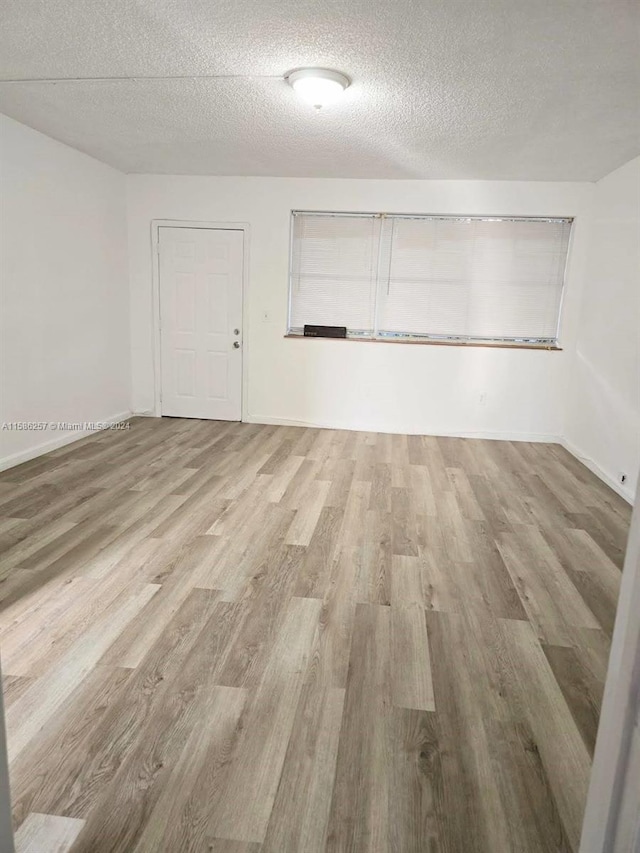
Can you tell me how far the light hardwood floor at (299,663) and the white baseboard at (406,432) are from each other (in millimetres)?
1770

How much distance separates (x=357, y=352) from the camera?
586 centimetres

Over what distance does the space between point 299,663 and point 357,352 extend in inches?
164

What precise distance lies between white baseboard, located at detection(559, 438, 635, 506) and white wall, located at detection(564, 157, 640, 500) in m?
0.01

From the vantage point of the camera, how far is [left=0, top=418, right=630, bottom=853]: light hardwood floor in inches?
58.2

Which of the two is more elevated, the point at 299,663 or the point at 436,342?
the point at 436,342

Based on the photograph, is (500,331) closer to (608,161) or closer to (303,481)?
(608,161)

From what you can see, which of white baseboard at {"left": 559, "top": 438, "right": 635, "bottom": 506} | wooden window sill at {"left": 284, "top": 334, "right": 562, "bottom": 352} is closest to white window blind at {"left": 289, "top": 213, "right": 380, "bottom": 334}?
wooden window sill at {"left": 284, "top": 334, "right": 562, "bottom": 352}

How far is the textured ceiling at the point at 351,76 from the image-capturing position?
242cm

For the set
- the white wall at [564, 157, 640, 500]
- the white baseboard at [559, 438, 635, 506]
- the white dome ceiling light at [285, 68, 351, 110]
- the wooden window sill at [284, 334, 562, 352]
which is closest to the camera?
the white dome ceiling light at [285, 68, 351, 110]

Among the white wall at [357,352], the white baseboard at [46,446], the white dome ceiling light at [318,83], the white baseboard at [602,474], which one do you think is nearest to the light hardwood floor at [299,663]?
the white baseboard at [602,474]

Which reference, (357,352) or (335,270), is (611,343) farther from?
(335,270)

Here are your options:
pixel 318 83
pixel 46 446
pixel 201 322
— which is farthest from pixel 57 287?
pixel 318 83

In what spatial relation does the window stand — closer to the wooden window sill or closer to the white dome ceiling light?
the wooden window sill

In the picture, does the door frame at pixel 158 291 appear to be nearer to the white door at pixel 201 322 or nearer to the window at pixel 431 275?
the white door at pixel 201 322
